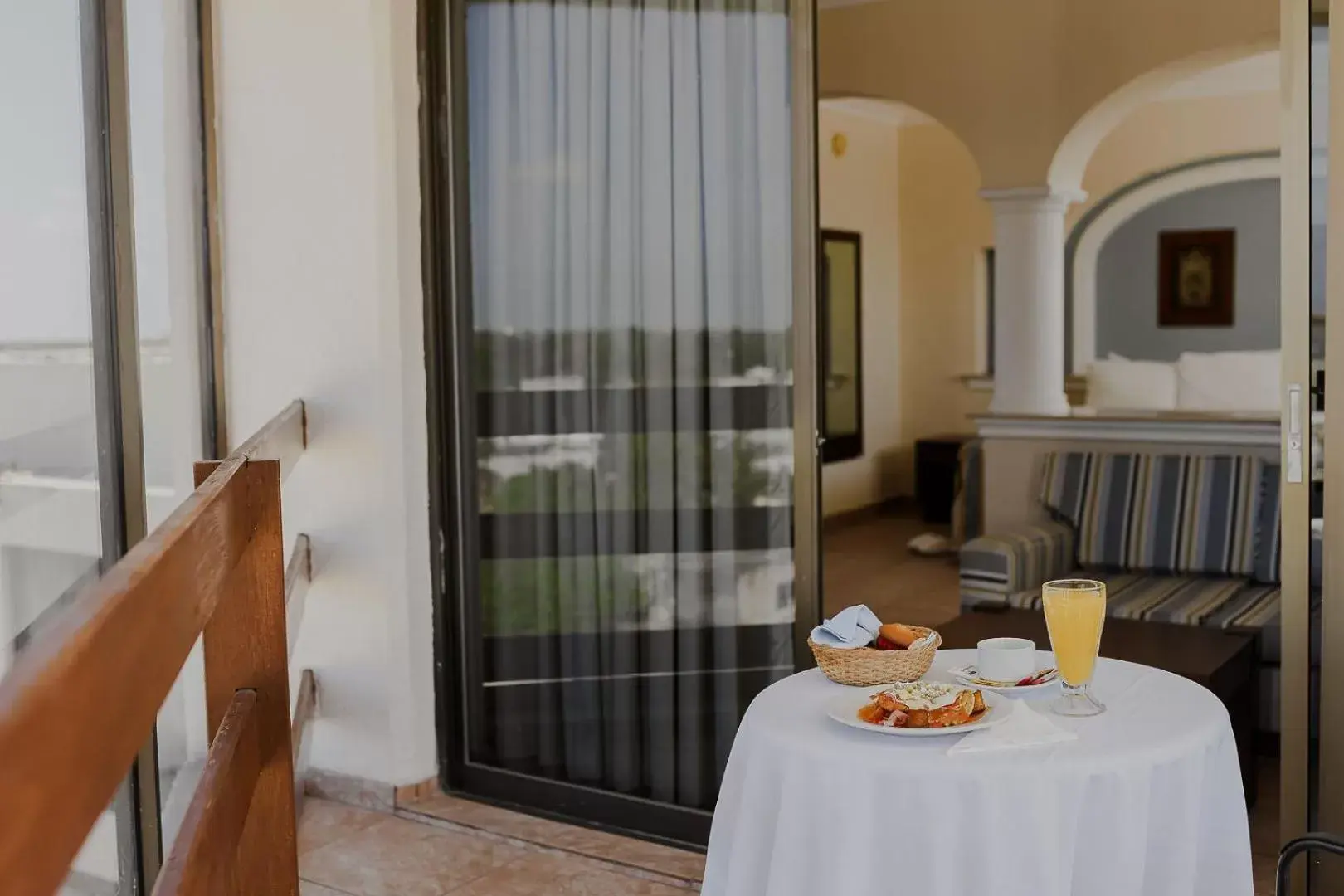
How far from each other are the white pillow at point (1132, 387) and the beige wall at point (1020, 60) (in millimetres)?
2606

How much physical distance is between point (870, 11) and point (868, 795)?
17.0 feet

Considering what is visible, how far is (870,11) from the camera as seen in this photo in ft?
20.2

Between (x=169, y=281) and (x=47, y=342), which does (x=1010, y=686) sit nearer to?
(x=47, y=342)

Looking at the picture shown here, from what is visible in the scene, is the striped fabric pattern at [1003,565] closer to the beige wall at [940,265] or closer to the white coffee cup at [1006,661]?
the white coffee cup at [1006,661]

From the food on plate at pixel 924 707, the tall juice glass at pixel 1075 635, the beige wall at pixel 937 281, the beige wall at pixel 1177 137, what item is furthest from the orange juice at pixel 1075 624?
the beige wall at pixel 937 281

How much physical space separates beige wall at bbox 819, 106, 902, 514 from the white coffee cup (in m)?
6.94

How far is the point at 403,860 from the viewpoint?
3059mm

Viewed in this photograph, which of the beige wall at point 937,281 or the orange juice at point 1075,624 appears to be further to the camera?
the beige wall at point 937,281

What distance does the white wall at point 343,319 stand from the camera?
3.26 meters

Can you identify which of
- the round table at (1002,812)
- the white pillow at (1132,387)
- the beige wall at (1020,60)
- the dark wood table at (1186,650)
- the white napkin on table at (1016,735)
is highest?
the beige wall at (1020,60)

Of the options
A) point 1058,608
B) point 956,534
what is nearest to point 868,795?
point 1058,608

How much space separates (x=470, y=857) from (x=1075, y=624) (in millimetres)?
1811

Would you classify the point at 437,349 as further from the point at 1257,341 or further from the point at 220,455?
the point at 1257,341

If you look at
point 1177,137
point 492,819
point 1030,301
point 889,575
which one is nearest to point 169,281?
point 492,819
